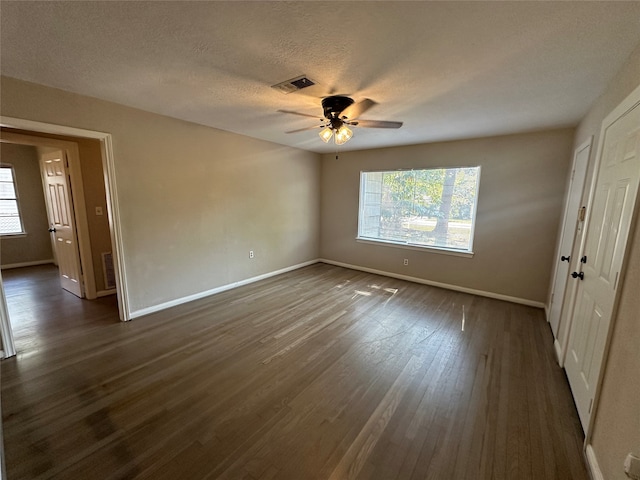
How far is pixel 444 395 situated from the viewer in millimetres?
2047

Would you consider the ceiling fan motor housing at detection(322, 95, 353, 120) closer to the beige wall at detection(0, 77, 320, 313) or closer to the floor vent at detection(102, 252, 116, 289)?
the beige wall at detection(0, 77, 320, 313)

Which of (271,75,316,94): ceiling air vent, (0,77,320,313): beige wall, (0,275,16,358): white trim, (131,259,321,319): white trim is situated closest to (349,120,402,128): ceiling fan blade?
(271,75,316,94): ceiling air vent

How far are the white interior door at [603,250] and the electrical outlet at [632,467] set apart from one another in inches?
21.8

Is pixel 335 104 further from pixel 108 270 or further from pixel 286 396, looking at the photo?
pixel 108 270

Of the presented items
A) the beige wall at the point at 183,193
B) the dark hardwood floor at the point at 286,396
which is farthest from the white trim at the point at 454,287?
the beige wall at the point at 183,193

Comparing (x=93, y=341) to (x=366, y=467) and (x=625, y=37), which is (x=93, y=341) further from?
(x=625, y=37)

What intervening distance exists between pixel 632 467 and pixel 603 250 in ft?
4.17

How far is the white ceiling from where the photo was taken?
136 centimetres

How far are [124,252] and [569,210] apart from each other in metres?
5.11

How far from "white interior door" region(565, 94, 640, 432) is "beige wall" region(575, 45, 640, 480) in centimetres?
8

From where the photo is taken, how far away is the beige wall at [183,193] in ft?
8.92

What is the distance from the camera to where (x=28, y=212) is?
541 centimetres

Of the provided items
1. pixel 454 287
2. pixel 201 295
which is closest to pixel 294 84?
pixel 201 295

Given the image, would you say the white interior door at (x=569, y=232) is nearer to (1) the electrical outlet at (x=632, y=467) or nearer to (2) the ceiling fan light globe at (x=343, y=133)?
(1) the electrical outlet at (x=632, y=467)
